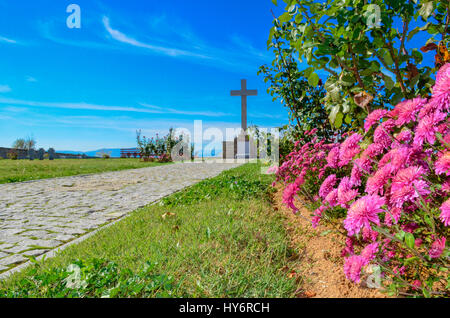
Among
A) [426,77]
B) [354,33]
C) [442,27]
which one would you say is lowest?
[426,77]

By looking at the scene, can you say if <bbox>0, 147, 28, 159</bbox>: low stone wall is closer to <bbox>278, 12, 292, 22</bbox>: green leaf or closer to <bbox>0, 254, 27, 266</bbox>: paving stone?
<bbox>0, 254, 27, 266</bbox>: paving stone

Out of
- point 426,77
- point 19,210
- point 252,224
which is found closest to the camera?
Answer: point 426,77

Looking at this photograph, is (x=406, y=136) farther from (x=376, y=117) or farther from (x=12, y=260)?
(x=12, y=260)

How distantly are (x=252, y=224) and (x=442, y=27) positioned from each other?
2.42m

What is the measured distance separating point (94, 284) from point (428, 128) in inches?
83.5

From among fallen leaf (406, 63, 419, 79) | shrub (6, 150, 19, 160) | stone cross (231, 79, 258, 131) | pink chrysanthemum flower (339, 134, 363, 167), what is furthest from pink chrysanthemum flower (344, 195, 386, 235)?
shrub (6, 150, 19, 160)

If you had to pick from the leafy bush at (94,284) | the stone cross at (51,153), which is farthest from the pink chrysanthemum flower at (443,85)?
the stone cross at (51,153)

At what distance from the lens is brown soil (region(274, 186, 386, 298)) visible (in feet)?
6.52

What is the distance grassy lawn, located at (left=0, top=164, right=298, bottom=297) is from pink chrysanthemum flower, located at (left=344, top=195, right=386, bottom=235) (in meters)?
0.75

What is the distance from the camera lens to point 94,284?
1.83m

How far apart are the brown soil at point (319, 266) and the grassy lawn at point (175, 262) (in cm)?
13
